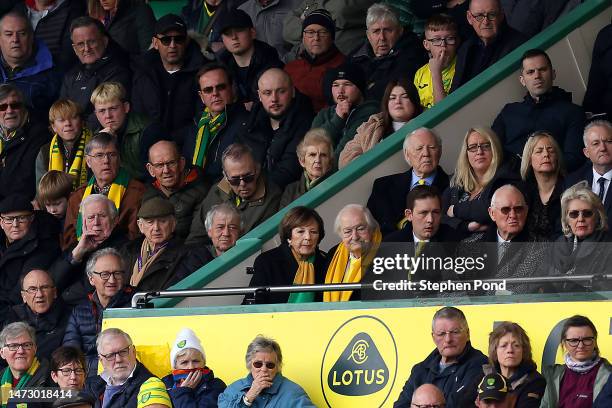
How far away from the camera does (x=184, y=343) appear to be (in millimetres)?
12703

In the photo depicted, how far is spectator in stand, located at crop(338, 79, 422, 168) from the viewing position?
14.6 metres

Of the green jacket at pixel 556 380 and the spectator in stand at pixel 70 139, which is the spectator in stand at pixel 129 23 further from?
the green jacket at pixel 556 380

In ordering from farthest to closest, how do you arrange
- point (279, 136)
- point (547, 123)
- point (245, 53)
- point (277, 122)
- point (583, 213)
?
point (245, 53), point (277, 122), point (279, 136), point (547, 123), point (583, 213)

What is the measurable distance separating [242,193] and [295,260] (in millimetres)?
1672

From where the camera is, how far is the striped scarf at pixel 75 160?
1645cm

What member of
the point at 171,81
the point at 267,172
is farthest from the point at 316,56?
the point at 267,172

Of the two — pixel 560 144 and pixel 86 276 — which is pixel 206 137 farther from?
pixel 560 144

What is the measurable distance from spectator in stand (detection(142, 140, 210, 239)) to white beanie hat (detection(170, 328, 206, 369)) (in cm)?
245

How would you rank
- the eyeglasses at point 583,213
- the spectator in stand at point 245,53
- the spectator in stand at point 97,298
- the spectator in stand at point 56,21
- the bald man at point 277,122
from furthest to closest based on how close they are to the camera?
1. the spectator in stand at point 56,21
2. the spectator in stand at point 245,53
3. the bald man at point 277,122
4. the spectator in stand at point 97,298
5. the eyeglasses at point 583,213

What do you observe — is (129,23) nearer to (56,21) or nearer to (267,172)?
(56,21)

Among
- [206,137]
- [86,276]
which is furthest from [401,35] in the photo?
[86,276]

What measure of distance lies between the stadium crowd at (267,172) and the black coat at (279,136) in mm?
17

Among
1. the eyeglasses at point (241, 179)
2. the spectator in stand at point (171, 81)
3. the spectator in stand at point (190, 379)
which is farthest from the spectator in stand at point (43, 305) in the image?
the spectator in stand at point (190, 379)

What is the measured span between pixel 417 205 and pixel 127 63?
513cm
